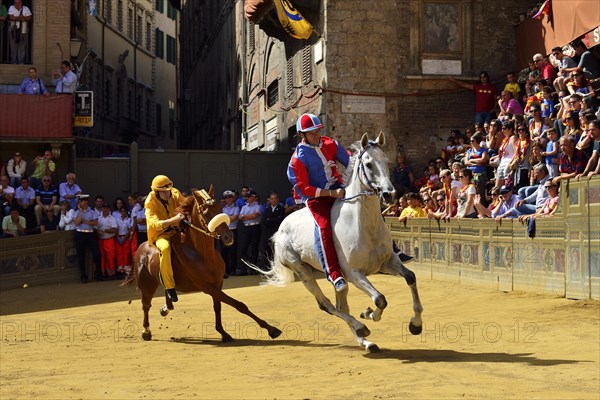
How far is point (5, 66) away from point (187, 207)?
19.5m

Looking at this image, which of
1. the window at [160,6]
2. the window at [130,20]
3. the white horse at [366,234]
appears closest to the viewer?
the white horse at [366,234]

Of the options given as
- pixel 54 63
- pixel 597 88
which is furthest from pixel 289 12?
pixel 597 88

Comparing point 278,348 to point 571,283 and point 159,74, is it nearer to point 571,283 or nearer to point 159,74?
point 571,283

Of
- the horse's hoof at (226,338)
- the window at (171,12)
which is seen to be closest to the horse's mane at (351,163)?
the horse's hoof at (226,338)

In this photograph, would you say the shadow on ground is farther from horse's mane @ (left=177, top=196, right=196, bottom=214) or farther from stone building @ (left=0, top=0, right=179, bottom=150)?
stone building @ (left=0, top=0, right=179, bottom=150)

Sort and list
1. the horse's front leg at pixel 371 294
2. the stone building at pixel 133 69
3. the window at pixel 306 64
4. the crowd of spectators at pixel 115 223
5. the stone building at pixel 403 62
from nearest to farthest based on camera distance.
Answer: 1. the horse's front leg at pixel 371 294
2. the crowd of spectators at pixel 115 223
3. the stone building at pixel 403 62
4. the window at pixel 306 64
5. the stone building at pixel 133 69

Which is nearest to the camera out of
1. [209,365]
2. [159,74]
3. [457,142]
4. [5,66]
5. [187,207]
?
[209,365]

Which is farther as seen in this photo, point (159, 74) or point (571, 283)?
point (159, 74)

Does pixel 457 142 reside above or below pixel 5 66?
below

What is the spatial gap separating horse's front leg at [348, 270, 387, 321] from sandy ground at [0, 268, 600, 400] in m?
0.50

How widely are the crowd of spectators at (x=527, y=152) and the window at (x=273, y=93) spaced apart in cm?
1048

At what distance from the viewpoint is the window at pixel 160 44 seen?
57375 millimetres

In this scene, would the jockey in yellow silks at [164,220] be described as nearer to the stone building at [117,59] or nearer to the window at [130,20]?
the stone building at [117,59]

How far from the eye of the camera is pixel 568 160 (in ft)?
52.6
